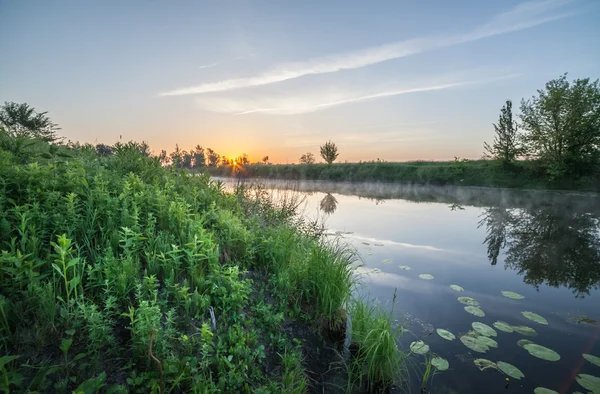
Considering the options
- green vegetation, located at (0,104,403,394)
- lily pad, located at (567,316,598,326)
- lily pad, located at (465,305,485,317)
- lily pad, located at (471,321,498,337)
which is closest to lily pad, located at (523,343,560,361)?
lily pad, located at (471,321,498,337)

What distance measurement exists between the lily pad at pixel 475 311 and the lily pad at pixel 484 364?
159 cm

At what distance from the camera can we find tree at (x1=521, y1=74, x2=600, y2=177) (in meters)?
33.7

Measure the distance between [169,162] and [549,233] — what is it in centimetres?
1717

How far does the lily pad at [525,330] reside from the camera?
16.4ft

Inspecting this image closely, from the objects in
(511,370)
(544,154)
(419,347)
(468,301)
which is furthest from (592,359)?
(544,154)

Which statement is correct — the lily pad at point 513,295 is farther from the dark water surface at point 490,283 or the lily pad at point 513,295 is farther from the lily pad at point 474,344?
the lily pad at point 474,344

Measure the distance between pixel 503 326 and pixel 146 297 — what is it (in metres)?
6.12

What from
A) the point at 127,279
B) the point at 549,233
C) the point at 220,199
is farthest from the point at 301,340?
the point at 549,233

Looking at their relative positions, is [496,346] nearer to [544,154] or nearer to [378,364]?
[378,364]

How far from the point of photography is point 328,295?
15.3 ft

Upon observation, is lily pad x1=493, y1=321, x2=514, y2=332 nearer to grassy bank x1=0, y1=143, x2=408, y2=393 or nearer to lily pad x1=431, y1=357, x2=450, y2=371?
lily pad x1=431, y1=357, x2=450, y2=371

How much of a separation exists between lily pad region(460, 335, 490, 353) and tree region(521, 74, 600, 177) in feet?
136

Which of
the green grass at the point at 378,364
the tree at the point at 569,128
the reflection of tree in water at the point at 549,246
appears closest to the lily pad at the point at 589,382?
the green grass at the point at 378,364

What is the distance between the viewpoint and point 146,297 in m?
2.89
